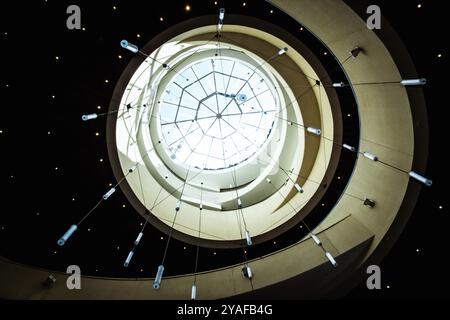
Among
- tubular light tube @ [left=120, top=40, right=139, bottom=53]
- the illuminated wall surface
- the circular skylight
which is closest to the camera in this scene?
tubular light tube @ [left=120, top=40, right=139, bottom=53]

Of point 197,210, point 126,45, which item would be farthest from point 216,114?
point 126,45

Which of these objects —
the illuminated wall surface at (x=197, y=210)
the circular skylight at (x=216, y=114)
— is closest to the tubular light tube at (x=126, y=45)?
the illuminated wall surface at (x=197, y=210)

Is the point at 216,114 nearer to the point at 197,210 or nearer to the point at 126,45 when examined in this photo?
the point at 197,210

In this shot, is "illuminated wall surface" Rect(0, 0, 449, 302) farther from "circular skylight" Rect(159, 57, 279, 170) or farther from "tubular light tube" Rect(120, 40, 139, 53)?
"circular skylight" Rect(159, 57, 279, 170)

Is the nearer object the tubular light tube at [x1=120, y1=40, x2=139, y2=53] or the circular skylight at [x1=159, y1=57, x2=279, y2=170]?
the tubular light tube at [x1=120, y1=40, x2=139, y2=53]

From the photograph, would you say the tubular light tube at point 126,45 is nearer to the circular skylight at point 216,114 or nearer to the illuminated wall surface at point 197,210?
the illuminated wall surface at point 197,210

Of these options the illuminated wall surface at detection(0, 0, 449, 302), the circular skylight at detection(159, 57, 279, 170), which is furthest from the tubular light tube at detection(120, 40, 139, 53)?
the circular skylight at detection(159, 57, 279, 170)

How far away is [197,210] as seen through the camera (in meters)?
15.3

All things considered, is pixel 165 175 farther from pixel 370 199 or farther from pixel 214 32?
pixel 370 199

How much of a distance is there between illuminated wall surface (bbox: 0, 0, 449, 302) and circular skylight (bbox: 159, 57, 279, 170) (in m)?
2.30

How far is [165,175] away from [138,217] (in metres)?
Answer: 4.53

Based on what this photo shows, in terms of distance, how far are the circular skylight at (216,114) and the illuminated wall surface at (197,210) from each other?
7.53ft

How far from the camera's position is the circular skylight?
17.2 meters

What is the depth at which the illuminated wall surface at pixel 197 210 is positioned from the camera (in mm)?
7859
